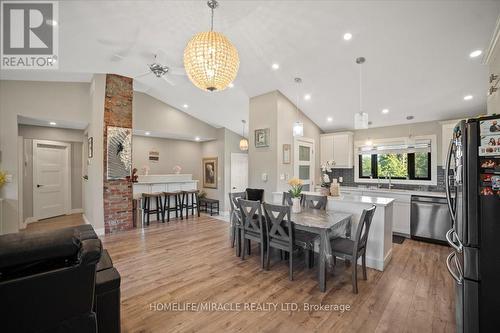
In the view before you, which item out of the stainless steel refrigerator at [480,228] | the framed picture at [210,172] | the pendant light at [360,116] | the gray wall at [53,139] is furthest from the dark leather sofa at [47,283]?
the framed picture at [210,172]

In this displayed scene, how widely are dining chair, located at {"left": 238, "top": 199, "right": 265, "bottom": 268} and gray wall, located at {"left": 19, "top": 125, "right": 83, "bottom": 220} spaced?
19.4 feet

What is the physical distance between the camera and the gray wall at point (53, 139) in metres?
5.36

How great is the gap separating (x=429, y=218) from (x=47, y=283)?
5.30m

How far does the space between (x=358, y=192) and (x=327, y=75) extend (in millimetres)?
2708

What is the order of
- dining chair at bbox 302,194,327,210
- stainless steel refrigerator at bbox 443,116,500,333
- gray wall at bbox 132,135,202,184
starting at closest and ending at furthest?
1. stainless steel refrigerator at bbox 443,116,500,333
2. dining chair at bbox 302,194,327,210
3. gray wall at bbox 132,135,202,184

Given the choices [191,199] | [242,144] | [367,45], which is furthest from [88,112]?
[367,45]

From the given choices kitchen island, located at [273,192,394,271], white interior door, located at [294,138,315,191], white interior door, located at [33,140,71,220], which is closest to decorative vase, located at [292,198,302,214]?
kitchen island, located at [273,192,394,271]

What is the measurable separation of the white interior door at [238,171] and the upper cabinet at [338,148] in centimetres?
314

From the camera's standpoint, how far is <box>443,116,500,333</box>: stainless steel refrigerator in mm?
1458

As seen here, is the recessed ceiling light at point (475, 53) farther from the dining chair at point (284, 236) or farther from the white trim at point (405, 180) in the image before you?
the dining chair at point (284, 236)

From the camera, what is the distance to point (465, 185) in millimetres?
1556

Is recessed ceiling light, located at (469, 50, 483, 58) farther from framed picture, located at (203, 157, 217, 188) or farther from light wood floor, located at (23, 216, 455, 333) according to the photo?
framed picture, located at (203, 157, 217, 188)

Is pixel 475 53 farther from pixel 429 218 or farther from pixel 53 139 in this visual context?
pixel 53 139

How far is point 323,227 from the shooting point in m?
2.40
